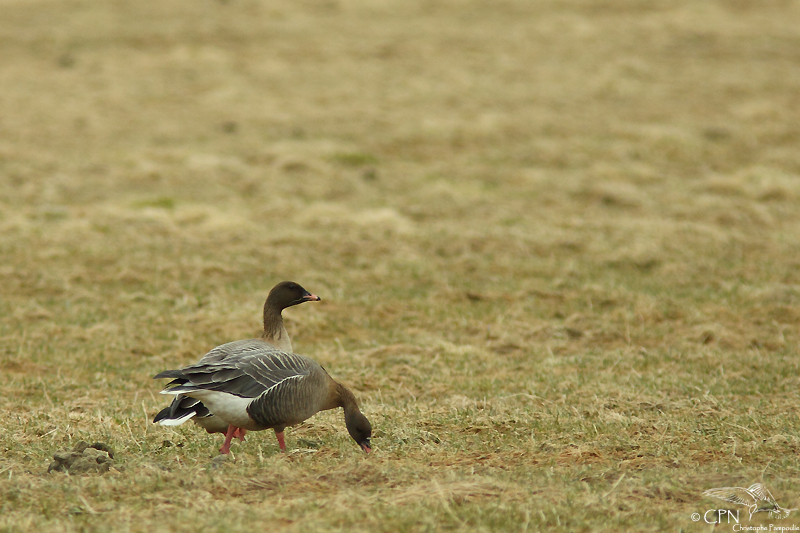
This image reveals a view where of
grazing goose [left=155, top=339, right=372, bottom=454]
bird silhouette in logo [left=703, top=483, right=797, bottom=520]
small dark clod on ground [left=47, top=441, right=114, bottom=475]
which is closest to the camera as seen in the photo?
bird silhouette in logo [left=703, top=483, right=797, bottom=520]

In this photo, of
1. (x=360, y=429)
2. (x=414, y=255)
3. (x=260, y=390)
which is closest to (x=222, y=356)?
(x=260, y=390)

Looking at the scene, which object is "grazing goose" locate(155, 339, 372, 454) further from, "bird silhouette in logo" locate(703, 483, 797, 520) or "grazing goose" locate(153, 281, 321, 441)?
"bird silhouette in logo" locate(703, 483, 797, 520)

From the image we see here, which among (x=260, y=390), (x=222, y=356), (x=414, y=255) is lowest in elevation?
(x=414, y=255)

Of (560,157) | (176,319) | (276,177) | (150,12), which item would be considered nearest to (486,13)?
(150,12)

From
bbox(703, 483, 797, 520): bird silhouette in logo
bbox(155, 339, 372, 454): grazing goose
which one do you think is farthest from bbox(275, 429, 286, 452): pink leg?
bbox(703, 483, 797, 520): bird silhouette in logo

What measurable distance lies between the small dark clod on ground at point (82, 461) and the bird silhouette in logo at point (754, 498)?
13.7 ft

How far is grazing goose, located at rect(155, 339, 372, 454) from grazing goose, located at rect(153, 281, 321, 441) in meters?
0.06

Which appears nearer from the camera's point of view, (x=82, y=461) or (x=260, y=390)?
(x=82, y=461)

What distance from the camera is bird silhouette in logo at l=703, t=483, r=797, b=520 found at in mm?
5323

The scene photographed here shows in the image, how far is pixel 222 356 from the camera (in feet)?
23.0

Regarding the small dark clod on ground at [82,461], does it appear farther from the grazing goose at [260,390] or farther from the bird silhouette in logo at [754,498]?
the bird silhouette in logo at [754,498]

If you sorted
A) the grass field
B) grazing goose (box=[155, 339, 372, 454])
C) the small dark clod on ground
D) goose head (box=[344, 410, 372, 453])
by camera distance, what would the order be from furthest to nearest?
goose head (box=[344, 410, 372, 453]) < grazing goose (box=[155, 339, 372, 454]) < the small dark clod on ground < the grass field

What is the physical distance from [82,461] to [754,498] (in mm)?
4563

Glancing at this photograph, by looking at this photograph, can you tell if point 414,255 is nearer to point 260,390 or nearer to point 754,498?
point 260,390
